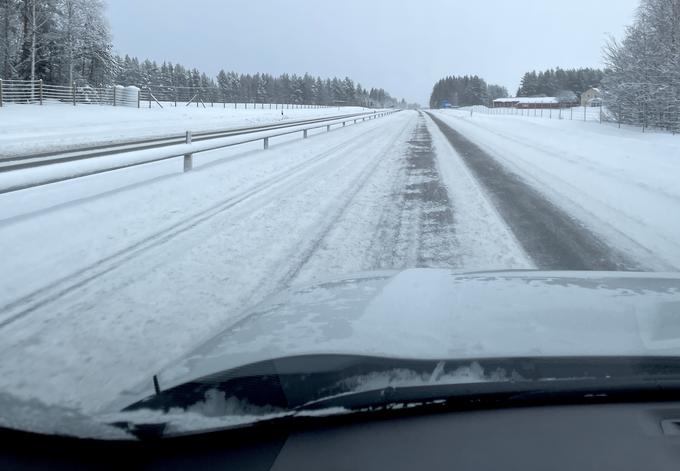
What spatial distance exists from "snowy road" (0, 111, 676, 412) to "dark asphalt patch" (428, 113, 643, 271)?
0.10 feet

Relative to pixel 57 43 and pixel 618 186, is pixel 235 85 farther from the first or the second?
pixel 618 186

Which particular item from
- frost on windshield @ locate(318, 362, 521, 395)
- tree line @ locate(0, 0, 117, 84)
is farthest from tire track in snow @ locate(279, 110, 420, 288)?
tree line @ locate(0, 0, 117, 84)

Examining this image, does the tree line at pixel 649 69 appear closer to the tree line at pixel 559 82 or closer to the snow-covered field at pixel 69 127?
the snow-covered field at pixel 69 127

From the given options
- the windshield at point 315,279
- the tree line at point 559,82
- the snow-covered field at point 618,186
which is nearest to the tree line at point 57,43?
the windshield at point 315,279

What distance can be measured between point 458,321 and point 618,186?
35.5 feet

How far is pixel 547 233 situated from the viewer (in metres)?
8.16

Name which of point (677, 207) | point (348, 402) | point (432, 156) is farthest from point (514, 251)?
point (432, 156)

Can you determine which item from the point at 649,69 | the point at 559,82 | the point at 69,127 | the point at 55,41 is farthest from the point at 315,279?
the point at 559,82

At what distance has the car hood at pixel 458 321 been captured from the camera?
262 centimetres

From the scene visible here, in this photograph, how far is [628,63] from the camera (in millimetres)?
38562

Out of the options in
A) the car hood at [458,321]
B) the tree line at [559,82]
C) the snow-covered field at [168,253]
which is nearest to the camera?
the car hood at [458,321]

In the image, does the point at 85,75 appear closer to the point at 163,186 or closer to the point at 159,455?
the point at 163,186

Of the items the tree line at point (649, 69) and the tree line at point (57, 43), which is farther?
the tree line at point (57, 43)

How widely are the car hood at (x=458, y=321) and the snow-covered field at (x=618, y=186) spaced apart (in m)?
3.36
